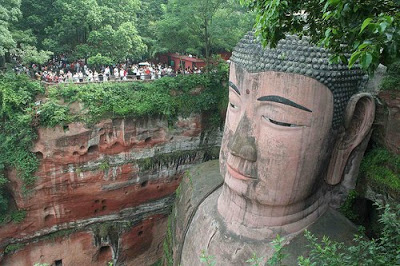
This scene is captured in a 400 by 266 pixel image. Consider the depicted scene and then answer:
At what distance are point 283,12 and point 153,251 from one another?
12.1 meters

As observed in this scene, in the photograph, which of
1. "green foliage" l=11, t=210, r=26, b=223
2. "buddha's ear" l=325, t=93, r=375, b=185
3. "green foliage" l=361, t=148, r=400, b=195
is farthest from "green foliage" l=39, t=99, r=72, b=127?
"green foliage" l=361, t=148, r=400, b=195

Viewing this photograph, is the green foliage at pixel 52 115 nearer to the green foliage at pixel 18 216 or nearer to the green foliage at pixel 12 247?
the green foliage at pixel 18 216

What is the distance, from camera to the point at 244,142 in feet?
20.1

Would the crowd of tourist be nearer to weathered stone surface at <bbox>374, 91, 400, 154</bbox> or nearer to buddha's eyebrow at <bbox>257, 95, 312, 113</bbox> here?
buddha's eyebrow at <bbox>257, 95, 312, 113</bbox>

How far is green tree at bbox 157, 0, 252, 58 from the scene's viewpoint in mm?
13117

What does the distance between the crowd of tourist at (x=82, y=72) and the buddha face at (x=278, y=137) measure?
8.09 metres

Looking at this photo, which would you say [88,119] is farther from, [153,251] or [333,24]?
[333,24]

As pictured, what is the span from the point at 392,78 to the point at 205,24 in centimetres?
821

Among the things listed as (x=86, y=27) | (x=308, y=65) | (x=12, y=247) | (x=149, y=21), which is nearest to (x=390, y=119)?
(x=308, y=65)

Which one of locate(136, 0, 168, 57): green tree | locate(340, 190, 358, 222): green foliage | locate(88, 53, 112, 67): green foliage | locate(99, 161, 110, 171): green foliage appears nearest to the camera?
locate(340, 190, 358, 222): green foliage

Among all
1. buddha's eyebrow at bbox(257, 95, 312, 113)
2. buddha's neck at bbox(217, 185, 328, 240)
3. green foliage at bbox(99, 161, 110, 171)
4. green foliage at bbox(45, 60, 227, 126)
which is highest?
buddha's eyebrow at bbox(257, 95, 312, 113)

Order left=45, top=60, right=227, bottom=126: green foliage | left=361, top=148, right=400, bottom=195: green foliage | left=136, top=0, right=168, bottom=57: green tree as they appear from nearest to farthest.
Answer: left=361, top=148, right=400, bottom=195: green foliage < left=45, top=60, right=227, bottom=126: green foliage < left=136, top=0, right=168, bottom=57: green tree

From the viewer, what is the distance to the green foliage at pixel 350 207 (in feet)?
23.2

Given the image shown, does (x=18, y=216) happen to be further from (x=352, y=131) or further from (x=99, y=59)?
(x=352, y=131)
